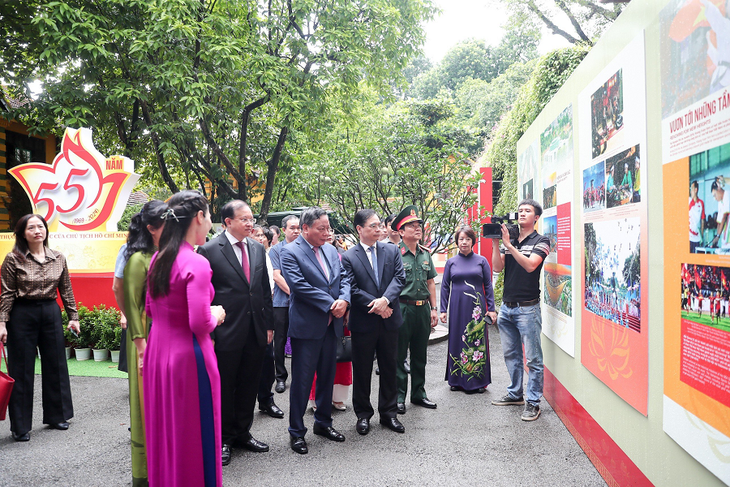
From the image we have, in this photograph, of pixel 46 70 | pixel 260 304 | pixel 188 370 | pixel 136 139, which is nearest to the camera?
pixel 188 370

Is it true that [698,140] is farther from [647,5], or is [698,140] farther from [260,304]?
[260,304]

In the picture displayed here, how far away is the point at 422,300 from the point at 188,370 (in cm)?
272

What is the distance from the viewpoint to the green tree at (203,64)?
26.9ft

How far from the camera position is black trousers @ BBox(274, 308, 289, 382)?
5.41m

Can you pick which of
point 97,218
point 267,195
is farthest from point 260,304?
point 267,195

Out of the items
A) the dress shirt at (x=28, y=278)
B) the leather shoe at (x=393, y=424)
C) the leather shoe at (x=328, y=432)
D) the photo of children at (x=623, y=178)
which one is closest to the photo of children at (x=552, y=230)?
the photo of children at (x=623, y=178)

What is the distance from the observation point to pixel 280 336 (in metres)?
5.47

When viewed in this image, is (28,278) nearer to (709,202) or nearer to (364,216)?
(364,216)

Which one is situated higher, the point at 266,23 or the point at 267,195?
the point at 266,23

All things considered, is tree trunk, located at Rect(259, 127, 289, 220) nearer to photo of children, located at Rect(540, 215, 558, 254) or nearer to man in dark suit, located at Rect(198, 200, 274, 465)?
photo of children, located at Rect(540, 215, 558, 254)

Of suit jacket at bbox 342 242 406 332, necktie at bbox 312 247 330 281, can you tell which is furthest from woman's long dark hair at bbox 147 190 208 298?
suit jacket at bbox 342 242 406 332

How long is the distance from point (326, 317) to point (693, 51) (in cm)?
280

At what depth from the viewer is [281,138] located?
11.0m

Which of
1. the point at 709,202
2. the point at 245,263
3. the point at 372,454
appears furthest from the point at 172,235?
the point at 709,202
